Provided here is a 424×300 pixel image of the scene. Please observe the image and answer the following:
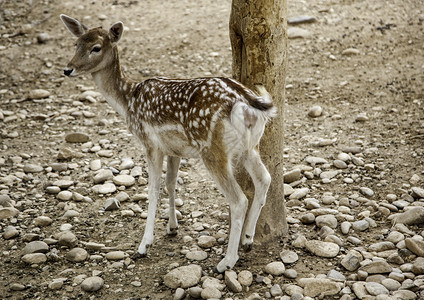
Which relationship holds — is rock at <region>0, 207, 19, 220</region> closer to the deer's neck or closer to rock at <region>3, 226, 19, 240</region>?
rock at <region>3, 226, 19, 240</region>

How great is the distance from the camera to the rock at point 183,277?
468 cm

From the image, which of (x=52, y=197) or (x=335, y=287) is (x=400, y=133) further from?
(x=52, y=197)

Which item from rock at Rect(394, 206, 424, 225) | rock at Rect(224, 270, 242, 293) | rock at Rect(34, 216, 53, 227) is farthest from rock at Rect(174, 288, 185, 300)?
rock at Rect(394, 206, 424, 225)

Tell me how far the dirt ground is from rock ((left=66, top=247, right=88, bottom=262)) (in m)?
0.06

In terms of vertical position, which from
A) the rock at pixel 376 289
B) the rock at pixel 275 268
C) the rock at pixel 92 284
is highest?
the rock at pixel 376 289

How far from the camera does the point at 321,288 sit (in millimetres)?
4430

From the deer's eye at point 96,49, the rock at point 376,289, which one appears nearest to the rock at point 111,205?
the deer's eye at point 96,49

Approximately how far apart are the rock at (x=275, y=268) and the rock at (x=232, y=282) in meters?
0.31

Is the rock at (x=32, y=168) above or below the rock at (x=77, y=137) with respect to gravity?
below

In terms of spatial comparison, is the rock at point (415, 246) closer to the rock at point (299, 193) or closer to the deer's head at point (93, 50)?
the rock at point (299, 193)

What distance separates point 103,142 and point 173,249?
293cm

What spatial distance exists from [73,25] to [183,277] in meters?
2.98

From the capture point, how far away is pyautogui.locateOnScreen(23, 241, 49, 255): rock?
17.7ft

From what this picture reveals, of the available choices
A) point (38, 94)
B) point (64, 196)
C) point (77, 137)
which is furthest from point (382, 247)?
point (38, 94)
